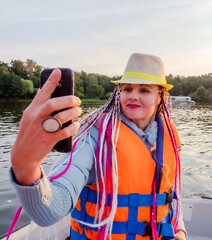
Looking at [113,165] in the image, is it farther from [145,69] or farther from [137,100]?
[145,69]

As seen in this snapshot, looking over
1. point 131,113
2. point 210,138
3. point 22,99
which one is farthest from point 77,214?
point 22,99

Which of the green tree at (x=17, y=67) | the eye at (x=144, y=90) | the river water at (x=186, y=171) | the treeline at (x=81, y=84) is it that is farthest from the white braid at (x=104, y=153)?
the green tree at (x=17, y=67)

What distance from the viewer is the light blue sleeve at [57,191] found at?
104 centimetres

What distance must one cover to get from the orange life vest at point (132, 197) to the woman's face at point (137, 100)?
0.14m

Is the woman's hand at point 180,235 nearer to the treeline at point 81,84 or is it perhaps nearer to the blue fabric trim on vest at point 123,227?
the blue fabric trim on vest at point 123,227

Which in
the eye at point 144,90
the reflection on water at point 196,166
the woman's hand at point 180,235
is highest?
the eye at point 144,90

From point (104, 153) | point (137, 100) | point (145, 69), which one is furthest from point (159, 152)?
point (145, 69)

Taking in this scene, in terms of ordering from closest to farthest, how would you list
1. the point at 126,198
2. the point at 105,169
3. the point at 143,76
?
the point at 105,169 < the point at 126,198 < the point at 143,76

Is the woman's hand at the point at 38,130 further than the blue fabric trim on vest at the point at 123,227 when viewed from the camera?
No

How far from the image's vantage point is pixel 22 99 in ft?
218

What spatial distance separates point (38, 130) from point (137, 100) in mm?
1386

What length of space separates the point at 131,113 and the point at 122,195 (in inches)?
26.3

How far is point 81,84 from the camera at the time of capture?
75.8 meters

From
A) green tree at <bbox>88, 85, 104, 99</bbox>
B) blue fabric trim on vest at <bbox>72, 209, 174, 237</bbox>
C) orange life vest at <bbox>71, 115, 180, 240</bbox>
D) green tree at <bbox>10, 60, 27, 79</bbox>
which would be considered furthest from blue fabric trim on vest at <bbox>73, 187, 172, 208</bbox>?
green tree at <bbox>10, 60, 27, 79</bbox>
